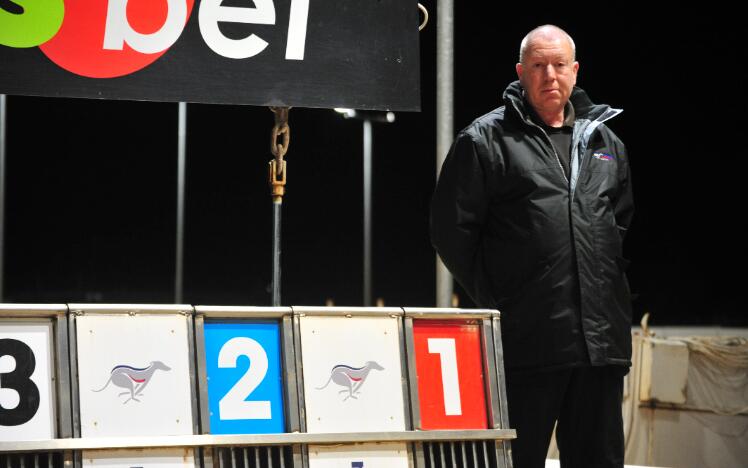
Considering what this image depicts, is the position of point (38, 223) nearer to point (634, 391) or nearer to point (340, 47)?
point (634, 391)

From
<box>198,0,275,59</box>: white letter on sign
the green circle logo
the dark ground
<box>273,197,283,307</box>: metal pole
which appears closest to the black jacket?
<box>273,197,283,307</box>: metal pole

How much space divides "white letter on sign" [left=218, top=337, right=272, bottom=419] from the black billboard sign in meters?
1.16

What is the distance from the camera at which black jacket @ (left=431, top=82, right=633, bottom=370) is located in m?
4.47

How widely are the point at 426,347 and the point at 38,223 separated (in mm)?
47609

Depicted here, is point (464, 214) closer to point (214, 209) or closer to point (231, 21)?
point (231, 21)

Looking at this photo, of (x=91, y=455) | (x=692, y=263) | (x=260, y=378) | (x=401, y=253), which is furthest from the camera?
(x=401, y=253)

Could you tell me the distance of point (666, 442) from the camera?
1141 centimetres

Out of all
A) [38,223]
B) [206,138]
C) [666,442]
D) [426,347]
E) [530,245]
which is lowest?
[666,442]

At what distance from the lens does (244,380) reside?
3883mm

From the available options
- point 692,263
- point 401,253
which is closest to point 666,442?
point 692,263

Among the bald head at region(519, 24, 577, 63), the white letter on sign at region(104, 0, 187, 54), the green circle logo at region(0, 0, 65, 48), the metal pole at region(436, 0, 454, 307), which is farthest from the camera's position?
the metal pole at region(436, 0, 454, 307)

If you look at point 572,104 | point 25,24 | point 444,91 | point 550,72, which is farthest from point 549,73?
point 25,24

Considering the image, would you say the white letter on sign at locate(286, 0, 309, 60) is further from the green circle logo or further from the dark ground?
the dark ground

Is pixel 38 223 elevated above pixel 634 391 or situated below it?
above
